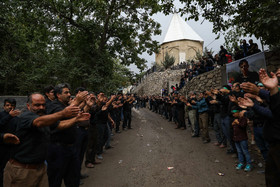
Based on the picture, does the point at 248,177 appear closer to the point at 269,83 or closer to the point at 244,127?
the point at 244,127

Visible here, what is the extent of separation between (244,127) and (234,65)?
4967 mm

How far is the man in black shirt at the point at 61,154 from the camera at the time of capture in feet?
9.13

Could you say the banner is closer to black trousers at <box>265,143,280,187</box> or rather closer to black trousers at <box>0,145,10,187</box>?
black trousers at <box>265,143,280,187</box>

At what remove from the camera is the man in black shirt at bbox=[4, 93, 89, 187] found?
2039mm

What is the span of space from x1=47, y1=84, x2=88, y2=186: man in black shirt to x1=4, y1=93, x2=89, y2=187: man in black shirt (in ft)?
1.43

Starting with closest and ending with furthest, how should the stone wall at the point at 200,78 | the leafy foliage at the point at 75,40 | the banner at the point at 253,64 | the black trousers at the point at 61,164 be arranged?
the black trousers at the point at 61,164 → the stone wall at the point at 200,78 → the banner at the point at 253,64 → the leafy foliage at the point at 75,40

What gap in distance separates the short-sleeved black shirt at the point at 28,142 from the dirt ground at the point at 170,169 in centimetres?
215

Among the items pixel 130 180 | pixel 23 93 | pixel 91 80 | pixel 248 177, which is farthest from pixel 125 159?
pixel 23 93

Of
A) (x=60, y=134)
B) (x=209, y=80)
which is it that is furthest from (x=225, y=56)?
(x=60, y=134)

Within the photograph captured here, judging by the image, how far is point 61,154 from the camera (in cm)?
281

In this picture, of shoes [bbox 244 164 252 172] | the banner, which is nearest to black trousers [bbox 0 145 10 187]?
shoes [bbox 244 164 252 172]

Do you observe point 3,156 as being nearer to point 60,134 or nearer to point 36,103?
point 60,134

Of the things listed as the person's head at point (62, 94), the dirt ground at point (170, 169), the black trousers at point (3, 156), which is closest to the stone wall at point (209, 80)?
the dirt ground at point (170, 169)

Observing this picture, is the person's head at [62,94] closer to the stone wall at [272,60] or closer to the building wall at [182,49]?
the stone wall at [272,60]
